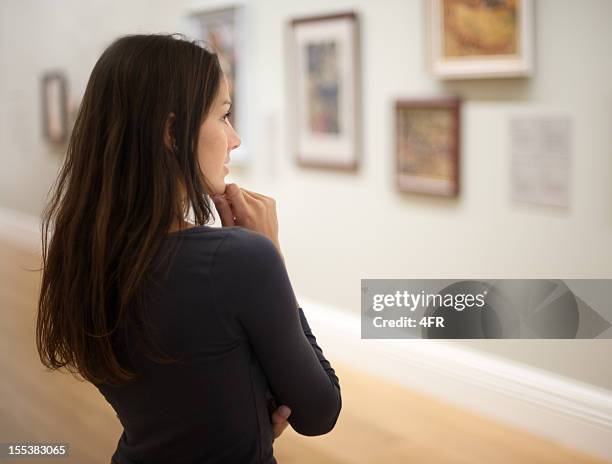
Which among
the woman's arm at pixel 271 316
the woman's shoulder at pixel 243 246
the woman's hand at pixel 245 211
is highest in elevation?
the woman's hand at pixel 245 211

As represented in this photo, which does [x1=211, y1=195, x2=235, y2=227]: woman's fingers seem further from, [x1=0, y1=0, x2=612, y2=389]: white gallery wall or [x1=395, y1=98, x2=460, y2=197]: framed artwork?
[x1=395, y1=98, x2=460, y2=197]: framed artwork

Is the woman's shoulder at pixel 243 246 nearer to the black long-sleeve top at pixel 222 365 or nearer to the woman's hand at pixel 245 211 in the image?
the black long-sleeve top at pixel 222 365

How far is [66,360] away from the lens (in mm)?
1259

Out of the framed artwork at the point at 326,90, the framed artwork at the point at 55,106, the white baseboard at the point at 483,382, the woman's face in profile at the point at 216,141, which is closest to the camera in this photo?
the woman's face in profile at the point at 216,141

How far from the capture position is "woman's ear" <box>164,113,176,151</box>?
1.13m

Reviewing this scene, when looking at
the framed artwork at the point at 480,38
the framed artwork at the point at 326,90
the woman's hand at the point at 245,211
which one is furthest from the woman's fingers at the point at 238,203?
the framed artwork at the point at 326,90

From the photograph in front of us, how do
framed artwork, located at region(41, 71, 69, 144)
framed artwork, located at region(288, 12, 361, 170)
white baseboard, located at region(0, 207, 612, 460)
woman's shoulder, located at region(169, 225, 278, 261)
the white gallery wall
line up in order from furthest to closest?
framed artwork, located at region(41, 71, 69, 144) < framed artwork, located at region(288, 12, 361, 170) < white baseboard, located at region(0, 207, 612, 460) < the white gallery wall < woman's shoulder, located at region(169, 225, 278, 261)

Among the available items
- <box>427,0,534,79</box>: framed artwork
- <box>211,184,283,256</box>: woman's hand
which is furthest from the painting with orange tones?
<box>211,184,283,256</box>: woman's hand

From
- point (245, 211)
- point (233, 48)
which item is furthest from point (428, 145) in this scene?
point (245, 211)

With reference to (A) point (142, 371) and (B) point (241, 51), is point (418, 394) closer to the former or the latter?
(B) point (241, 51)

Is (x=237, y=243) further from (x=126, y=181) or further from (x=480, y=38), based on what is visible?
(x=480, y=38)

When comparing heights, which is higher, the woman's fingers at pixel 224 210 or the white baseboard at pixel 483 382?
the woman's fingers at pixel 224 210

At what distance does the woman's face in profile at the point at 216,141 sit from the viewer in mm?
1187

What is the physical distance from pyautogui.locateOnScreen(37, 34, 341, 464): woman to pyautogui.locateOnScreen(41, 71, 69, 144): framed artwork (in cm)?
520
